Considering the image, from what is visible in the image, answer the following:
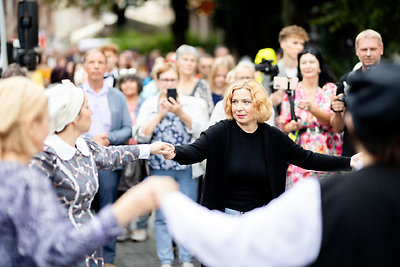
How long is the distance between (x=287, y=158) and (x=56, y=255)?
291 cm

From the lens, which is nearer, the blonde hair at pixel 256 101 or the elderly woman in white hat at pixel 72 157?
the elderly woman in white hat at pixel 72 157

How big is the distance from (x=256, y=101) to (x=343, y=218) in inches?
125

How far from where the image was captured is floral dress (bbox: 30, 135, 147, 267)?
348 cm

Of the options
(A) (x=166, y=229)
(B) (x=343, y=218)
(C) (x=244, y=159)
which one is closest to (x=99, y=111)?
(A) (x=166, y=229)

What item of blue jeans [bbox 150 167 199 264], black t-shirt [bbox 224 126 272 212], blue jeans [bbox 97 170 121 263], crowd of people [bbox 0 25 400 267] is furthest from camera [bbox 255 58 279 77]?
black t-shirt [bbox 224 126 272 212]

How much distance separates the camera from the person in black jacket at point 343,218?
199cm

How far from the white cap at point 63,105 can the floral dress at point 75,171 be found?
0.10 metres

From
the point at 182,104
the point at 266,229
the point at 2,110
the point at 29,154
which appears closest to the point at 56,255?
the point at 29,154

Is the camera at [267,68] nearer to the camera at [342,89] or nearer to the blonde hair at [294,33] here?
the blonde hair at [294,33]

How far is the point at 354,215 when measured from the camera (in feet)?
6.56

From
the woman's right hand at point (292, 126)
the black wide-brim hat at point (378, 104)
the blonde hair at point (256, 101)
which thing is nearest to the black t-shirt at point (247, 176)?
the blonde hair at point (256, 101)

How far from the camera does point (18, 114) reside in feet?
8.13

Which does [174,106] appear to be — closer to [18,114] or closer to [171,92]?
[171,92]

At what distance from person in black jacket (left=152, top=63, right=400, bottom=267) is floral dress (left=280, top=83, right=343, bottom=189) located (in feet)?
13.9
